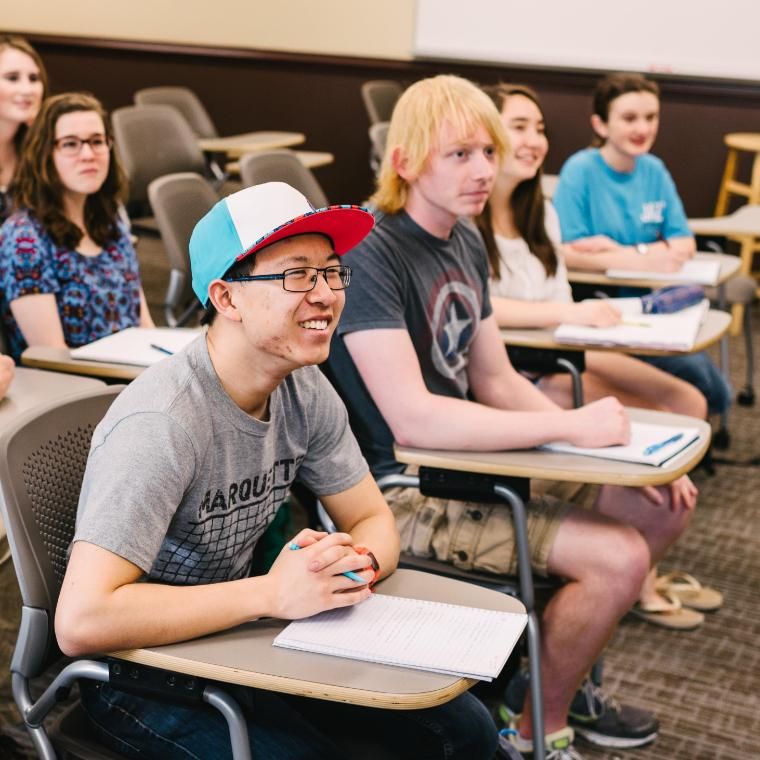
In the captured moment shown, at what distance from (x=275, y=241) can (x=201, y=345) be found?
0.59ft

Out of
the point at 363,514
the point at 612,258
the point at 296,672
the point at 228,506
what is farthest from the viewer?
the point at 612,258

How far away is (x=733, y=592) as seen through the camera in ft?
9.80

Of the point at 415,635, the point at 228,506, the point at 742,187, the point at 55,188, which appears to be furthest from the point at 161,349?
the point at 742,187

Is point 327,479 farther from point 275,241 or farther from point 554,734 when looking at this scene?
point 554,734

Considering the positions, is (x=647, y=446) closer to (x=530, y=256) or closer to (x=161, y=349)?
(x=530, y=256)

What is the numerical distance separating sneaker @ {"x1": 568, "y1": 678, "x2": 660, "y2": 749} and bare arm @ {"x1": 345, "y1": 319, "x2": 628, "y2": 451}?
0.63 m

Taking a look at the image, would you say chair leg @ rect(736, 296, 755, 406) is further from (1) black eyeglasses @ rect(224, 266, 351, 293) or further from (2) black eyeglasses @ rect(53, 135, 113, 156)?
(1) black eyeglasses @ rect(224, 266, 351, 293)

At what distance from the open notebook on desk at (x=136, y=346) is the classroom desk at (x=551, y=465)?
0.67 m

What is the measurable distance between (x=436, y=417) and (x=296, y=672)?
781mm

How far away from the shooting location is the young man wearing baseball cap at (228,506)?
4.26 ft

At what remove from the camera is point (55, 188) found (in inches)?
104

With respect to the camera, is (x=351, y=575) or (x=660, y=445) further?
(x=660, y=445)

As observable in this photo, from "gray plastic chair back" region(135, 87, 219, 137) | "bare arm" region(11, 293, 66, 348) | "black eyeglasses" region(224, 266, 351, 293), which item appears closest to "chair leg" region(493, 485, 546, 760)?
"black eyeglasses" region(224, 266, 351, 293)

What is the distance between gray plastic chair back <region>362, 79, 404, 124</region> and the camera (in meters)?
6.14
